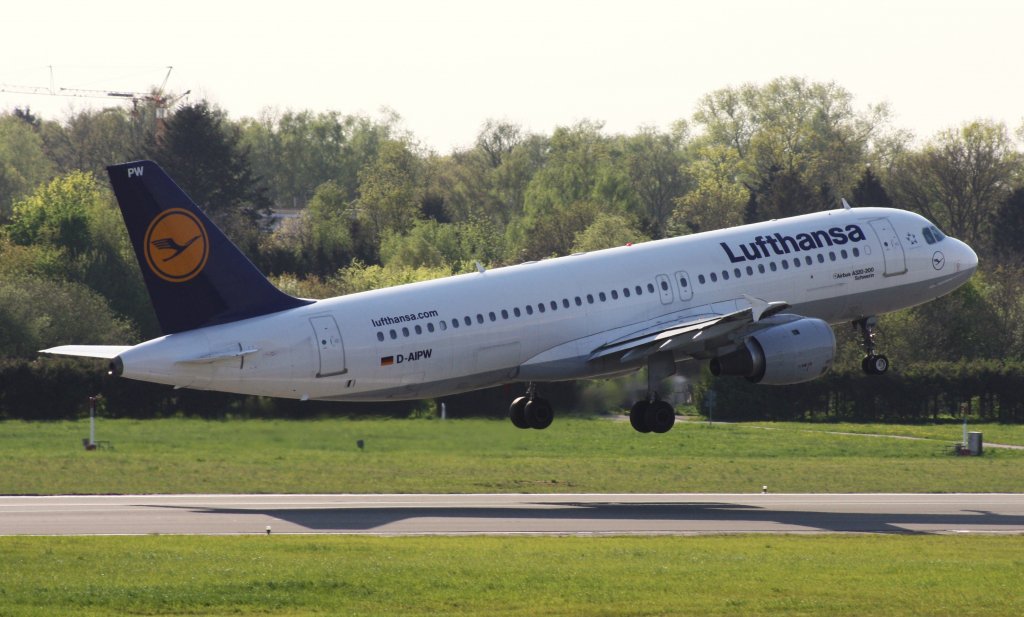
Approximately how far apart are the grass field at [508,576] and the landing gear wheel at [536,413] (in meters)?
12.7

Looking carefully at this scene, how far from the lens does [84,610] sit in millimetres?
31266

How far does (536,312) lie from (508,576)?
17803 mm

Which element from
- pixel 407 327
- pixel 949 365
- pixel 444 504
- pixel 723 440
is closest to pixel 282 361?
pixel 407 327

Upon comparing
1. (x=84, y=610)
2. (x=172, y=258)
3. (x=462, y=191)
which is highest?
(x=462, y=191)

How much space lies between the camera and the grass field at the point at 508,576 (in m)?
32.2

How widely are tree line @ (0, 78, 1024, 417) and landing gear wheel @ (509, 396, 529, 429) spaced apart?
8.97 ft

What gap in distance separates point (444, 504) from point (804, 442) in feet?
98.2

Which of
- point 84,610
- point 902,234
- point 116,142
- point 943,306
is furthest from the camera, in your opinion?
point 116,142

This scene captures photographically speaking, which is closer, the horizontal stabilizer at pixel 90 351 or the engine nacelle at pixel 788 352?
the horizontal stabilizer at pixel 90 351

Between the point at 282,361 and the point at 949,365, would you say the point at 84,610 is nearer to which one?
the point at 282,361

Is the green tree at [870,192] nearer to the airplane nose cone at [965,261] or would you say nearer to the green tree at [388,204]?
the green tree at [388,204]

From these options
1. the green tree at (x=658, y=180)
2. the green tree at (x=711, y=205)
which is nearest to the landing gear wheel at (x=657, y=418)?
the green tree at (x=711, y=205)

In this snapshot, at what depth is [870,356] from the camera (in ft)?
191

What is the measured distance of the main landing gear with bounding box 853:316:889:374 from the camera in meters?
57.8
